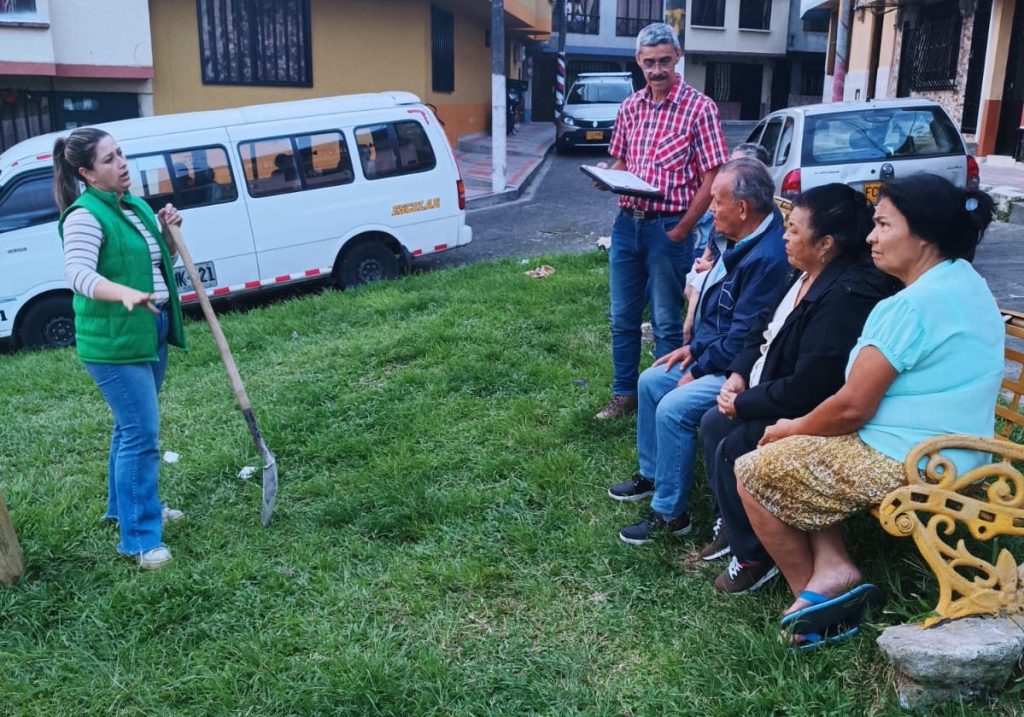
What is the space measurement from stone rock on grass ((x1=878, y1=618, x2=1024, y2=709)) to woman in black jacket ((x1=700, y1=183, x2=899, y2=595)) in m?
0.68

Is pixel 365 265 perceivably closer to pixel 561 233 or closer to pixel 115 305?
pixel 561 233

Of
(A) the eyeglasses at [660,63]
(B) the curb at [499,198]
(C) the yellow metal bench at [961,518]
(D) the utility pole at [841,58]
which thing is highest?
(D) the utility pole at [841,58]

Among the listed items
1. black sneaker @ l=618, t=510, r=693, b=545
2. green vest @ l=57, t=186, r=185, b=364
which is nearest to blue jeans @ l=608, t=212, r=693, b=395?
black sneaker @ l=618, t=510, r=693, b=545

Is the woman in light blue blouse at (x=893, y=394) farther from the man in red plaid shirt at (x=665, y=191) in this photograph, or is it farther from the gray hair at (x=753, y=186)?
the man in red plaid shirt at (x=665, y=191)

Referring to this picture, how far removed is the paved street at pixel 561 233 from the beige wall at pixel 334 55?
3.31m

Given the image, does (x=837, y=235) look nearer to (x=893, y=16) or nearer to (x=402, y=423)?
(x=402, y=423)

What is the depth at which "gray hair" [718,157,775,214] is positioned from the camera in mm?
3518

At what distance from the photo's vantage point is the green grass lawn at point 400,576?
2816 millimetres

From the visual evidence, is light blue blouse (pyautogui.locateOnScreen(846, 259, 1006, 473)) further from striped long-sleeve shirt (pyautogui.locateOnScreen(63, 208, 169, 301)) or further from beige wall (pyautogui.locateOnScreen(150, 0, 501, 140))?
beige wall (pyautogui.locateOnScreen(150, 0, 501, 140))

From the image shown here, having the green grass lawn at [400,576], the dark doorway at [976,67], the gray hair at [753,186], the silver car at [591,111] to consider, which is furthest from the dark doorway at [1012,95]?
the gray hair at [753,186]

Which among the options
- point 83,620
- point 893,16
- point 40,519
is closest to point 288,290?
point 40,519

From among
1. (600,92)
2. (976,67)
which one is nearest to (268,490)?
(976,67)

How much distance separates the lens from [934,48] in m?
18.5

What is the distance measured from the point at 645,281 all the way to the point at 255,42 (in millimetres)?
12009
